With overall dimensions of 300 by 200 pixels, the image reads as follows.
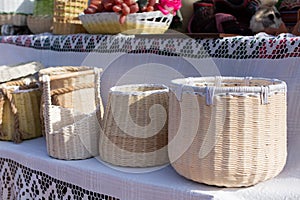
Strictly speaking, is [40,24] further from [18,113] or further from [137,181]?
[137,181]

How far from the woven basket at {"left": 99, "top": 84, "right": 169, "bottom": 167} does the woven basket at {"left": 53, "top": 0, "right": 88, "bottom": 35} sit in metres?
0.66

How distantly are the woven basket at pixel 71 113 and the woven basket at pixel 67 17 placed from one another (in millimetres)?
349

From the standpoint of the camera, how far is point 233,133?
2.36 ft

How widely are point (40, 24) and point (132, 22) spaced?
679 mm

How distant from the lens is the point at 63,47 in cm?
144

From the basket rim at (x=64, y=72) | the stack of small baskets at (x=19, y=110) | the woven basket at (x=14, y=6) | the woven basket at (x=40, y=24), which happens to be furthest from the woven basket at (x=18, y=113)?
the woven basket at (x=14, y=6)

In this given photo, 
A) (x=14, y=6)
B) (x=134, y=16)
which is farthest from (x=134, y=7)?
(x=14, y=6)

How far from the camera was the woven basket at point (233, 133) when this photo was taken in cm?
72

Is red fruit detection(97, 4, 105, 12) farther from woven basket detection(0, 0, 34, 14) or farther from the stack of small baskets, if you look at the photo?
woven basket detection(0, 0, 34, 14)

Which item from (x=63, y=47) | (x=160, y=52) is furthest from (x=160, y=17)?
(x=63, y=47)

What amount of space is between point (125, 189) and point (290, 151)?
384mm

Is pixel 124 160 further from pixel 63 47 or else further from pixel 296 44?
pixel 63 47

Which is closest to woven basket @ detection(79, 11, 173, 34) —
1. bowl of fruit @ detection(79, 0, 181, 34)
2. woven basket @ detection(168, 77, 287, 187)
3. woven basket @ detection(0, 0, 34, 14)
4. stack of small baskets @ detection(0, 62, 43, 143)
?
bowl of fruit @ detection(79, 0, 181, 34)

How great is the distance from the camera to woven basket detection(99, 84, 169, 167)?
2.90 ft
